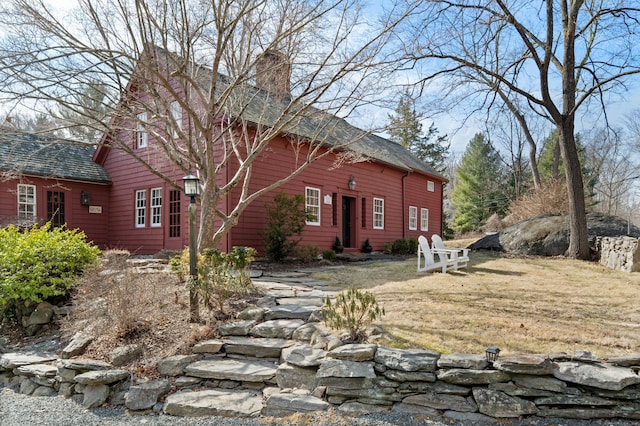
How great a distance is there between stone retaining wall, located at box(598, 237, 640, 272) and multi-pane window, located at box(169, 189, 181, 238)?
1039 cm

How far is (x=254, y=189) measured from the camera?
1023 cm

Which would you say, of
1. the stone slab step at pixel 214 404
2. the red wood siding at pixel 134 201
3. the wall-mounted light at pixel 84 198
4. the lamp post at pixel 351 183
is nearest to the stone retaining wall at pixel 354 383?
the stone slab step at pixel 214 404

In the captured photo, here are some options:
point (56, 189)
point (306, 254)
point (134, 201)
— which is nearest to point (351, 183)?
point (306, 254)

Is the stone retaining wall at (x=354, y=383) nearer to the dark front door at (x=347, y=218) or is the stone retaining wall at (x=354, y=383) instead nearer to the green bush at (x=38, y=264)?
the green bush at (x=38, y=264)

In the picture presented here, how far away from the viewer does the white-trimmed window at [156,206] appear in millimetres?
11852

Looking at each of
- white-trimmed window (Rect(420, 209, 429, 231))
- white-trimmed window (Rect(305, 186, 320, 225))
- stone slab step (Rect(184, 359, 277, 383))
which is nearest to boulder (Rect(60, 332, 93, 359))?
stone slab step (Rect(184, 359, 277, 383))

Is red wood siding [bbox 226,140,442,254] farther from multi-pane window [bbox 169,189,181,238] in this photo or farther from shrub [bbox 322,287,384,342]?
shrub [bbox 322,287,384,342]

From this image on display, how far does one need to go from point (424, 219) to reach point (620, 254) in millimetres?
10161

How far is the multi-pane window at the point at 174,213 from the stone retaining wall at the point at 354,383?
23.0 ft

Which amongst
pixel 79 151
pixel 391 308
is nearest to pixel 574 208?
pixel 391 308

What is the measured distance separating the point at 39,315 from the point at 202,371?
3.34 metres

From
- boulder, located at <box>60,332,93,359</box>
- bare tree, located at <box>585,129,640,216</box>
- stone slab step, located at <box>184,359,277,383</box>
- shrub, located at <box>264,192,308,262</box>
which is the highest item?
bare tree, located at <box>585,129,640,216</box>

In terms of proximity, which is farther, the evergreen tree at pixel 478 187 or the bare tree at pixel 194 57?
the evergreen tree at pixel 478 187

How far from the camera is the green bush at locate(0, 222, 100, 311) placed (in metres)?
5.72
